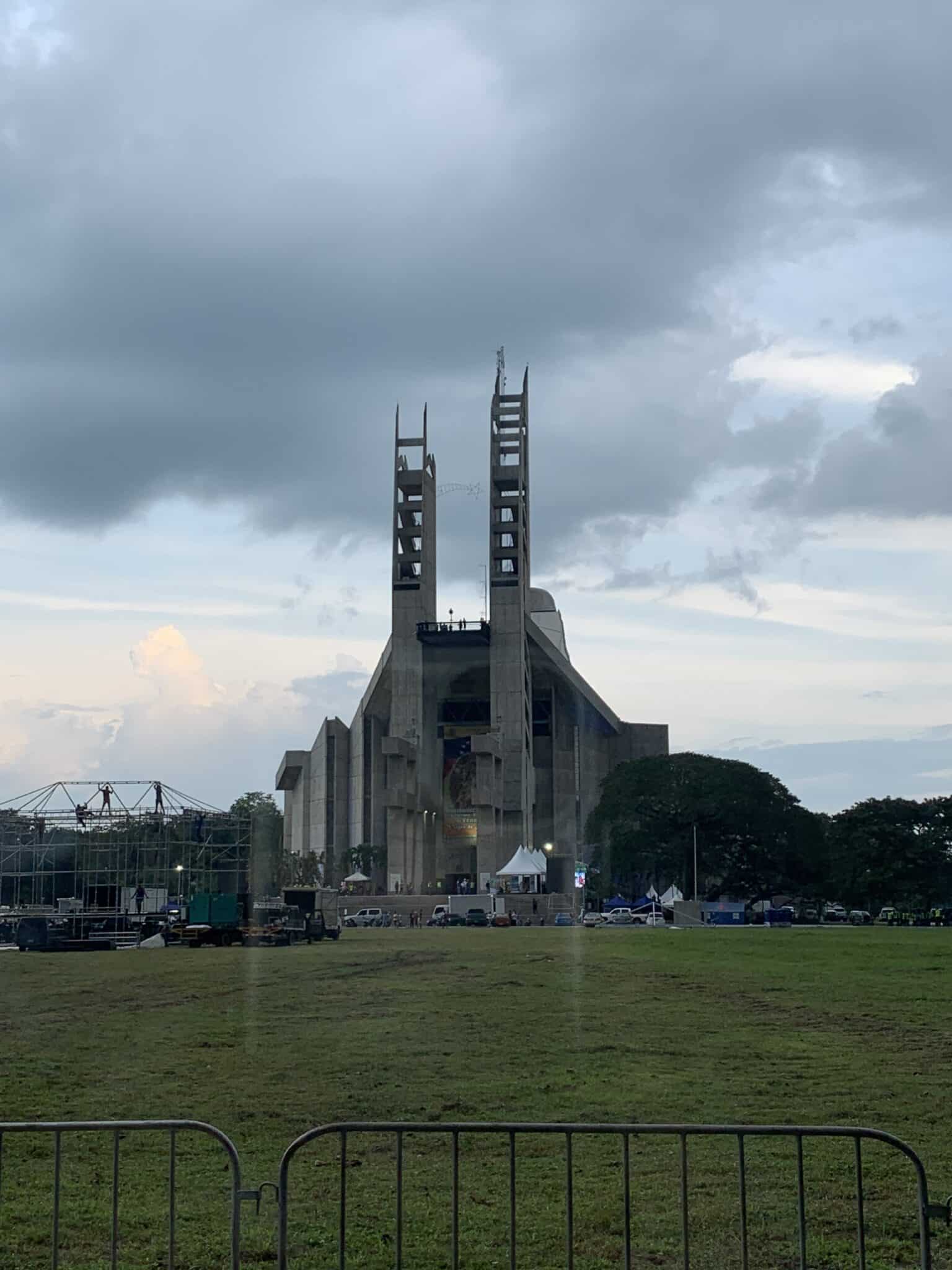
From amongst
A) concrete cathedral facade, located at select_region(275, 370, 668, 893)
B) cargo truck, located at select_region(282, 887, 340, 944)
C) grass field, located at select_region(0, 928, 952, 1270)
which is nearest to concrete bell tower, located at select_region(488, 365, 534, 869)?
concrete cathedral facade, located at select_region(275, 370, 668, 893)

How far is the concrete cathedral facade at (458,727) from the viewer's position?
92188 millimetres

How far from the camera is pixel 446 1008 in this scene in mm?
18859

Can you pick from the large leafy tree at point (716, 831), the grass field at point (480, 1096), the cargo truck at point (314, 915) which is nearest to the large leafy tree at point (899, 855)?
the large leafy tree at point (716, 831)

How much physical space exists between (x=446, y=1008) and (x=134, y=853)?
31.6 meters

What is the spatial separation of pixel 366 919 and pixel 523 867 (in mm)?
8472

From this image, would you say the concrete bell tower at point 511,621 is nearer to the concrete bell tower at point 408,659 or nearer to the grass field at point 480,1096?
the concrete bell tower at point 408,659

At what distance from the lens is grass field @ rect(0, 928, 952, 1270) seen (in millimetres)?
7734

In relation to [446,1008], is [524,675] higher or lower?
higher

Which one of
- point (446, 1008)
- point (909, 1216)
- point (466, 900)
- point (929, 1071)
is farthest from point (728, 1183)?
point (466, 900)

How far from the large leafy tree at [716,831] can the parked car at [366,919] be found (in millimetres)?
21325

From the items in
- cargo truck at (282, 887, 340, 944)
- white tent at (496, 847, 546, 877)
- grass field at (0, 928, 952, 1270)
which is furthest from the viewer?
white tent at (496, 847, 546, 877)

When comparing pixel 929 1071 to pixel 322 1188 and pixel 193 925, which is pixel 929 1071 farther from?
pixel 193 925

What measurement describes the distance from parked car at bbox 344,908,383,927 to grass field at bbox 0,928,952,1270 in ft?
142

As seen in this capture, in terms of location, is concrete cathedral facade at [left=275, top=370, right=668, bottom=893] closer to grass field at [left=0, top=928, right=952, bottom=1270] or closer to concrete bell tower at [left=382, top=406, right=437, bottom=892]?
concrete bell tower at [left=382, top=406, right=437, bottom=892]
